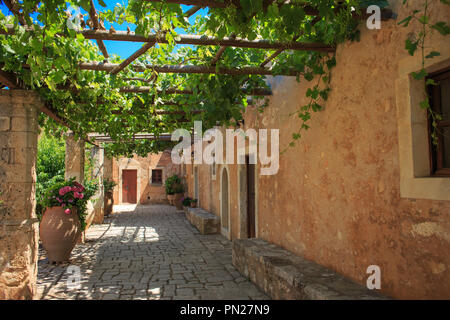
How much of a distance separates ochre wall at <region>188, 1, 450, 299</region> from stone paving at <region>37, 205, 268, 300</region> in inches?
50.2

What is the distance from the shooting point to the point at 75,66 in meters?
3.49

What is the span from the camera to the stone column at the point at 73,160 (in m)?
8.39

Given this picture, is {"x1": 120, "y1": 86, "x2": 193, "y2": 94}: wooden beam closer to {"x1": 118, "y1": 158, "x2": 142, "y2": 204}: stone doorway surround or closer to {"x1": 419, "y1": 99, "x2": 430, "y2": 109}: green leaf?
{"x1": 419, "y1": 99, "x2": 430, "y2": 109}: green leaf

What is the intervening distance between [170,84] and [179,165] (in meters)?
15.9

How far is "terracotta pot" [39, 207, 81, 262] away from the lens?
579 centimetres

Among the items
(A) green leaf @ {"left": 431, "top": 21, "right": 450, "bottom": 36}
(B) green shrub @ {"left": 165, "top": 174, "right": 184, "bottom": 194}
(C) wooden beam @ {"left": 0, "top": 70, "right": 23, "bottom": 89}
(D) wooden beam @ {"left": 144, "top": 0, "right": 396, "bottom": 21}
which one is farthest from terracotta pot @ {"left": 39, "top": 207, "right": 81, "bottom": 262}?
(B) green shrub @ {"left": 165, "top": 174, "right": 184, "bottom": 194}

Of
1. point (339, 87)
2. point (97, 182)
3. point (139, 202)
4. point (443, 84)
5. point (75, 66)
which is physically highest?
point (75, 66)

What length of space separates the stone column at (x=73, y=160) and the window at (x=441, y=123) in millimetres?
7908

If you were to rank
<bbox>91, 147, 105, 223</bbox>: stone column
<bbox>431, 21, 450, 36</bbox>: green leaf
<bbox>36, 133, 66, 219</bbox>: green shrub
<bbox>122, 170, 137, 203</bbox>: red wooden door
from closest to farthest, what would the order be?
<bbox>431, 21, 450, 36</bbox>: green leaf
<bbox>36, 133, 66, 219</bbox>: green shrub
<bbox>91, 147, 105, 223</bbox>: stone column
<bbox>122, 170, 137, 203</bbox>: red wooden door

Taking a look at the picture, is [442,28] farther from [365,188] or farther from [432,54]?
[365,188]

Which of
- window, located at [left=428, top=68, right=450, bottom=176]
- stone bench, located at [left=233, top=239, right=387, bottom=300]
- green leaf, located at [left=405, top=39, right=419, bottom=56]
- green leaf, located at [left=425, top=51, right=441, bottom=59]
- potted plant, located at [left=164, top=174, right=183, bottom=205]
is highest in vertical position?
green leaf, located at [left=405, top=39, right=419, bottom=56]

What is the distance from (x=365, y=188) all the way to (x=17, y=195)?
382 centimetres
